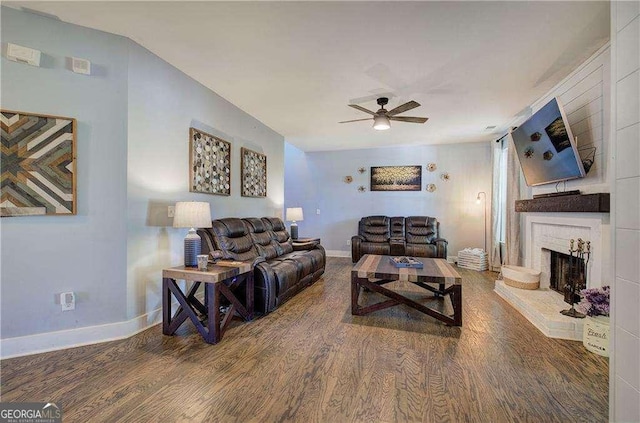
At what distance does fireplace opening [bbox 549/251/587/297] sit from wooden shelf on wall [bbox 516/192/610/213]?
528 mm

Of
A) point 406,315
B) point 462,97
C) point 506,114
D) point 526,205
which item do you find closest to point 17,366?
point 406,315

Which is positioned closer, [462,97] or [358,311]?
[358,311]

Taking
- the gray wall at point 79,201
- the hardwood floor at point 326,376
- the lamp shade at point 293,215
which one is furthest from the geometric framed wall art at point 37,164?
the lamp shade at point 293,215

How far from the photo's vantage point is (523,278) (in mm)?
3252

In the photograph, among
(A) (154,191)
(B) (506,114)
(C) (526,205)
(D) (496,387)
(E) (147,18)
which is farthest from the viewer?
(B) (506,114)

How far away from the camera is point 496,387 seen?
1.67 m

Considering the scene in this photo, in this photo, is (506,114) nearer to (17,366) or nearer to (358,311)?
(358,311)

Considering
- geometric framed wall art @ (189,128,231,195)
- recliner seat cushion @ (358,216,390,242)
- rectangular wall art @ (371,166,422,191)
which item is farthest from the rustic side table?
rectangular wall art @ (371,166,422,191)

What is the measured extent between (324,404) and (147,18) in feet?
9.67

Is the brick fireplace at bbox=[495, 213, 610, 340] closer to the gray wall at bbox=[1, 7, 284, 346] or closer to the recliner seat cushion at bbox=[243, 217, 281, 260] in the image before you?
the recliner seat cushion at bbox=[243, 217, 281, 260]

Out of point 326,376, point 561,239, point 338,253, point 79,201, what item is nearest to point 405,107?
point 561,239

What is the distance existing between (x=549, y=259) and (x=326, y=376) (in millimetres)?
3256

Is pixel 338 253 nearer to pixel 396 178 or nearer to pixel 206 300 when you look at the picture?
pixel 396 178

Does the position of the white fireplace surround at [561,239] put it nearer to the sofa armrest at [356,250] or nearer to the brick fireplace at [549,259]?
the brick fireplace at [549,259]
